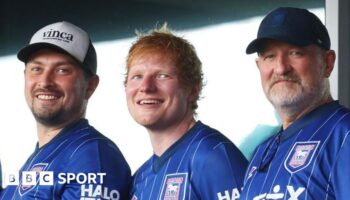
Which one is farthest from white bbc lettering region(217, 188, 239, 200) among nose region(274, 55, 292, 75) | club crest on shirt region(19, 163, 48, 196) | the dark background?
the dark background

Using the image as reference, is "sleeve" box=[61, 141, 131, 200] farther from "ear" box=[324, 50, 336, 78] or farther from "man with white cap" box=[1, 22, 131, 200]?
"ear" box=[324, 50, 336, 78]

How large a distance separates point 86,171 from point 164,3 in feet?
4.15

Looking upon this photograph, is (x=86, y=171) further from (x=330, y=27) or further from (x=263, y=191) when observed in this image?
(x=330, y=27)

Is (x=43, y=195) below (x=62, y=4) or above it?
below

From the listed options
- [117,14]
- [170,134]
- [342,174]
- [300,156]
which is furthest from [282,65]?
[117,14]

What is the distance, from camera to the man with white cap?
2.45 meters

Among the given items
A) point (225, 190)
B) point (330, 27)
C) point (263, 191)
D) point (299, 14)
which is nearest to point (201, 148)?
point (225, 190)

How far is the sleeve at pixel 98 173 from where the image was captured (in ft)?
7.98

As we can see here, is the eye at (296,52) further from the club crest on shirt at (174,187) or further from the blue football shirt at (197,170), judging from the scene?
the club crest on shirt at (174,187)

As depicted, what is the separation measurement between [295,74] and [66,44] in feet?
2.87

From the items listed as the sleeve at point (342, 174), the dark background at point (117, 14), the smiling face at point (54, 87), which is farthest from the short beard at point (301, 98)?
the dark background at point (117, 14)

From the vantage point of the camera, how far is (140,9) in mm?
3594

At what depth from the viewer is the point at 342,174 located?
186 centimetres

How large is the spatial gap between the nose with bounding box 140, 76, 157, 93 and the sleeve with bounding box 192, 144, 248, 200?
0.27m
